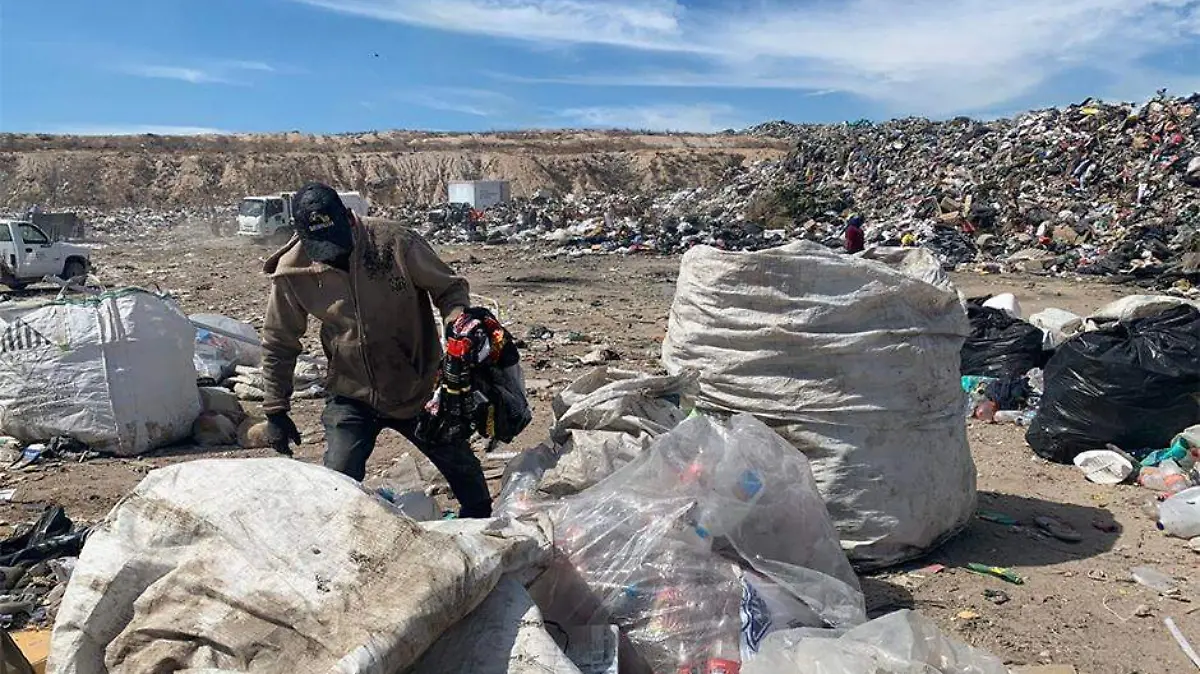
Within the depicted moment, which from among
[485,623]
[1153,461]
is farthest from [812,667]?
[1153,461]

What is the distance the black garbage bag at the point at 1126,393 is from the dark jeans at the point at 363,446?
9.39 feet

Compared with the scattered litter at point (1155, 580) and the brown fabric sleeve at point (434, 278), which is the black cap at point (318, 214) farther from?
the scattered litter at point (1155, 580)

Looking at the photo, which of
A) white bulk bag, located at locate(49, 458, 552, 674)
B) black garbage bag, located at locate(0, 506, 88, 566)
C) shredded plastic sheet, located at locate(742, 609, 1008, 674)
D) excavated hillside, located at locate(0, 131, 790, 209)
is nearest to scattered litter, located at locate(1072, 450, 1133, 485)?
shredded plastic sheet, located at locate(742, 609, 1008, 674)

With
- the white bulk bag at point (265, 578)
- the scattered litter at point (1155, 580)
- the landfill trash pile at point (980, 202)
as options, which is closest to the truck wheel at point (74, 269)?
the landfill trash pile at point (980, 202)

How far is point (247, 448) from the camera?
17.4 ft

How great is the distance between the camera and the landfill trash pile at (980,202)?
14.1 meters

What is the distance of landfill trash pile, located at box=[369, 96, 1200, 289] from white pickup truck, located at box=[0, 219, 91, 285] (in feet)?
27.1

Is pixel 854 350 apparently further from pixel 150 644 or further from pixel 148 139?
pixel 148 139

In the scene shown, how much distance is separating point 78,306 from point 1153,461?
5164 millimetres

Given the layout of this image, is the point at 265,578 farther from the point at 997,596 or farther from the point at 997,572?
the point at 997,572

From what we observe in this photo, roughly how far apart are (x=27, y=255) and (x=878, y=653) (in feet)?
51.7

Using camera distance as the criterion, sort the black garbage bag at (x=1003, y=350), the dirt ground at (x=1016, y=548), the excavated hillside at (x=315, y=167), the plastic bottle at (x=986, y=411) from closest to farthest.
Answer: the dirt ground at (x=1016, y=548), the plastic bottle at (x=986, y=411), the black garbage bag at (x=1003, y=350), the excavated hillside at (x=315, y=167)

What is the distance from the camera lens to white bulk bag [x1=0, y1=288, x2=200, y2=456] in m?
4.94

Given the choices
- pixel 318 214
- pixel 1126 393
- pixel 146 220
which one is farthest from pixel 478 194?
pixel 318 214
